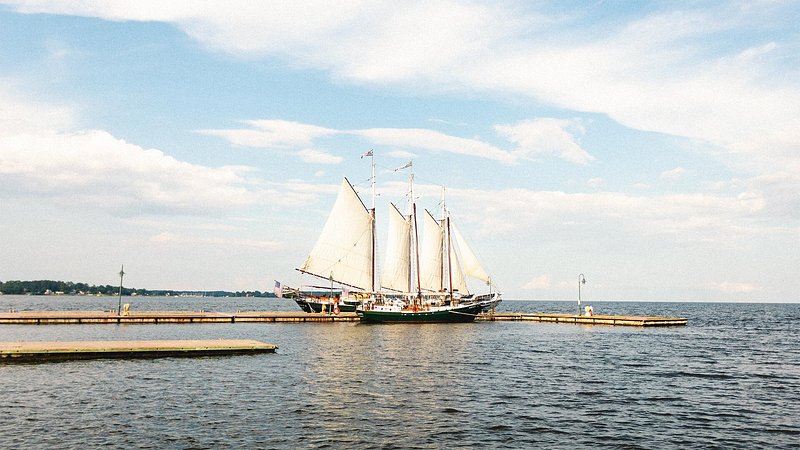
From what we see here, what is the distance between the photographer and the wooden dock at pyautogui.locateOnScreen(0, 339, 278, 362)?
4328 cm

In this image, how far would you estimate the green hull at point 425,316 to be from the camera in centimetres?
9444

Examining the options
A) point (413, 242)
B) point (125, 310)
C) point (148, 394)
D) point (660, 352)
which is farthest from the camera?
point (413, 242)

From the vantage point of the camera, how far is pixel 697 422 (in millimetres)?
29453

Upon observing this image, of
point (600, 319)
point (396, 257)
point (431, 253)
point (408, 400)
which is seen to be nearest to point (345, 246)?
point (396, 257)

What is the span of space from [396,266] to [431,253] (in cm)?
783

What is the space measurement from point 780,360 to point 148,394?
54.7 meters

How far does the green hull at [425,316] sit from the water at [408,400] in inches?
1395

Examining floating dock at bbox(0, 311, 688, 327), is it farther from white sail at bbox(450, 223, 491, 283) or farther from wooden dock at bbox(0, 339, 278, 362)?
wooden dock at bbox(0, 339, 278, 362)

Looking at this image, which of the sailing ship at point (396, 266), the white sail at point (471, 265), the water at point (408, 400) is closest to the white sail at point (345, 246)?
the sailing ship at point (396, 266)

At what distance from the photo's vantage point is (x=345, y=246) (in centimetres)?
10106

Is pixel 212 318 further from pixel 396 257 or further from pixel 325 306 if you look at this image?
pixel 396 257

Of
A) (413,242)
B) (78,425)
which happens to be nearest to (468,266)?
(413,242)

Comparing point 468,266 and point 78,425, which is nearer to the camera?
point 78,425

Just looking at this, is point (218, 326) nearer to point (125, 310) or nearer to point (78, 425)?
point (125, 310)
